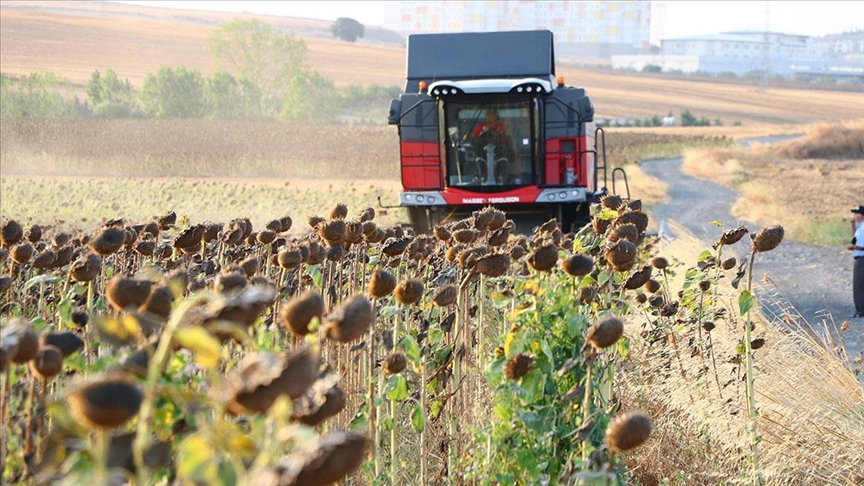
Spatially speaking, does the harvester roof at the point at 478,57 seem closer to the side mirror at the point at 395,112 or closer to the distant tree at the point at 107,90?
the side mirror at the point at 395,112

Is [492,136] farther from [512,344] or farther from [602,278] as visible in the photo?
[512,344]

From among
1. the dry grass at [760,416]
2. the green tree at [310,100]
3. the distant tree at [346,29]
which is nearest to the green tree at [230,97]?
the green tree at [310,100]

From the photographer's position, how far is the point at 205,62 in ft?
303

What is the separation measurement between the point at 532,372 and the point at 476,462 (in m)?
0.44

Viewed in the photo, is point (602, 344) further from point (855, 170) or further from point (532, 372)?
point (855, 170)

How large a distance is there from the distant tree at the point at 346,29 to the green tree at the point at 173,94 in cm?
7194

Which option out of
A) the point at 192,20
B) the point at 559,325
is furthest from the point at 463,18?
the point at 559,325

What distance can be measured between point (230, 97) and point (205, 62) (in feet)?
67.3

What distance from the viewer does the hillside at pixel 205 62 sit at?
8612 centimetres

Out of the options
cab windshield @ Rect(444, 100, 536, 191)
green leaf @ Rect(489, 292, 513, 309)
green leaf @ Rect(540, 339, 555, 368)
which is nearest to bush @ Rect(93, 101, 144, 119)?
cab windshield @ Rect(444, 100, 536, 191)

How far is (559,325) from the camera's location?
13.3 ft

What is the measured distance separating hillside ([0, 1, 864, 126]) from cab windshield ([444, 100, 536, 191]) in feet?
210

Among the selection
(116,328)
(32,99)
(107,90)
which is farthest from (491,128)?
(107,90)

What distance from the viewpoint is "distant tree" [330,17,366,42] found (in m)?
142
